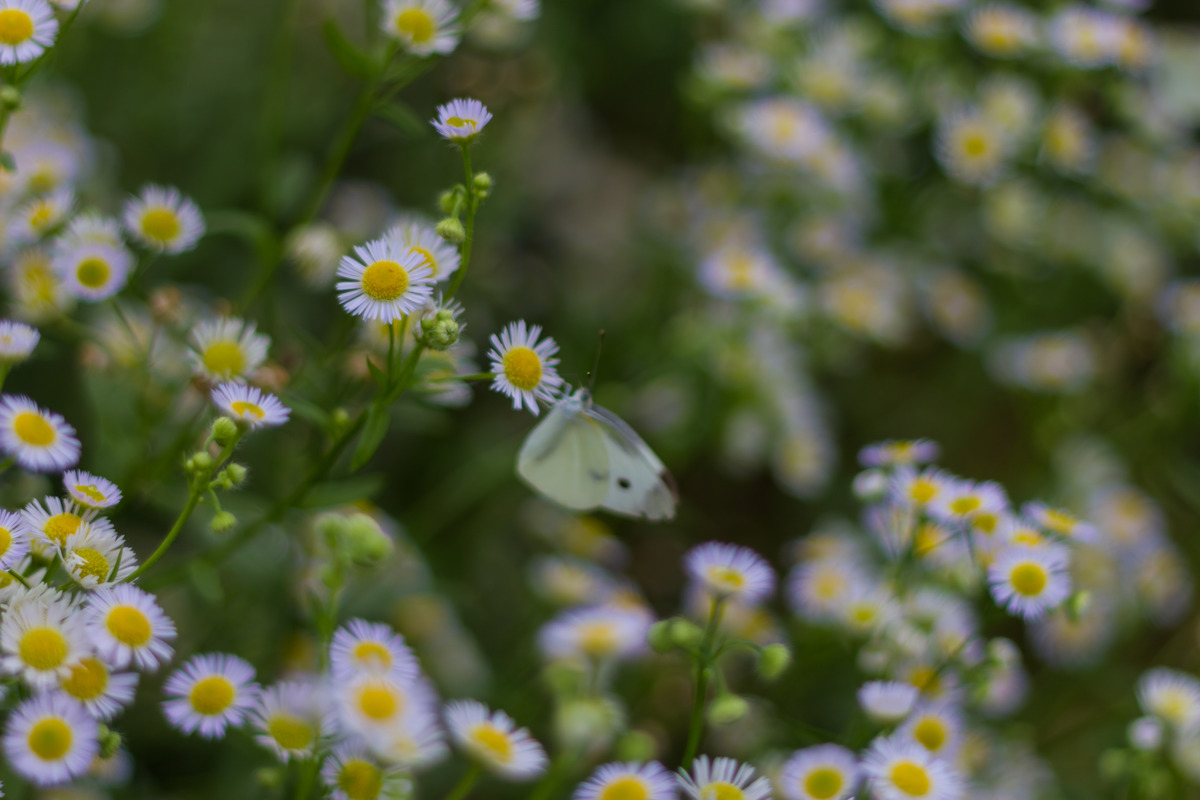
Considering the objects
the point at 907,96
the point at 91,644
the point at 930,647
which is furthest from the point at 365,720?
the point at 907,96

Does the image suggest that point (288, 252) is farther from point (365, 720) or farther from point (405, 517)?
point (365, 720)

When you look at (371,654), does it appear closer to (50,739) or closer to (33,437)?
(50,739)

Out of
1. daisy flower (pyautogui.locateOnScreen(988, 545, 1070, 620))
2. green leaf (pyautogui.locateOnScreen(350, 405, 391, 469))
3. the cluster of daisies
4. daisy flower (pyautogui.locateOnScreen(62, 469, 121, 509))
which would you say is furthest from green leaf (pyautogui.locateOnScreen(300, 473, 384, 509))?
the cluster of daisies

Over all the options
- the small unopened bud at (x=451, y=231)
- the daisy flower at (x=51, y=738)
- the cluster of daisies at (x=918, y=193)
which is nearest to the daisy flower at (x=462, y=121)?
the small unopened bud at (x=451, y=231)

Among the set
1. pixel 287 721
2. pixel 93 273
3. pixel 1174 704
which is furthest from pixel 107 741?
pixel 1174 704

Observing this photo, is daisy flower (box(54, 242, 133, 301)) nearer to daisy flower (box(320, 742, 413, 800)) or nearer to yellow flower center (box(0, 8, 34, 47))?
yellow flower center (box(0, 8, 34, 47))

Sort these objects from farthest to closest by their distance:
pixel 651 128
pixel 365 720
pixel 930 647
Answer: pixel 651 128, pixel 930 647, pixel 365 720
